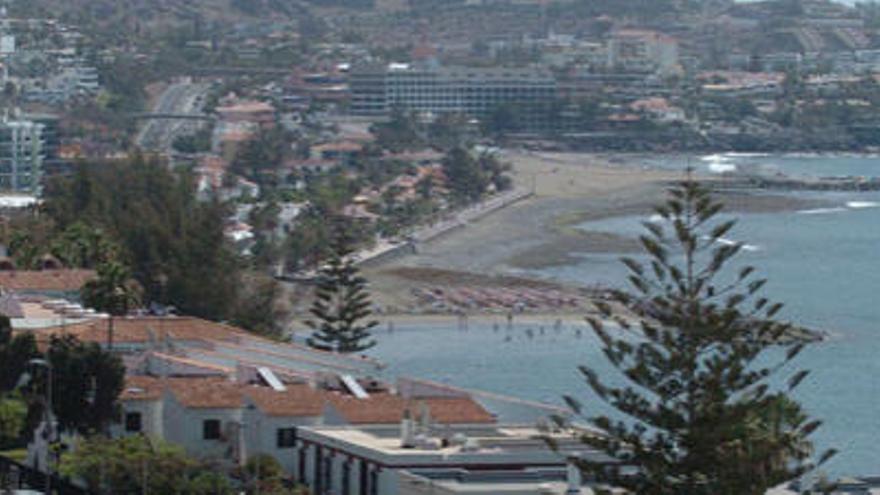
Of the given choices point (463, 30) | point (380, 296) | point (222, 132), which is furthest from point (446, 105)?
point (380, 296)

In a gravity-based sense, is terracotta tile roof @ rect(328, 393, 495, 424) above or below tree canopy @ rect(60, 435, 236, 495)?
above

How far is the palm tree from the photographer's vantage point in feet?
143

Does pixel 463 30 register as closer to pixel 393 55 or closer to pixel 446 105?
pixel 393 55

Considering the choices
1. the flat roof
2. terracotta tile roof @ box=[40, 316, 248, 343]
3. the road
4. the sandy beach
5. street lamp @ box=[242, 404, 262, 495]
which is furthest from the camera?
the road

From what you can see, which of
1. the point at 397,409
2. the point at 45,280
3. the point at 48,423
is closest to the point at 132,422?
the point at 397,409

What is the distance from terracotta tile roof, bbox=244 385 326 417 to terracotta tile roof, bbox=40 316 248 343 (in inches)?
181

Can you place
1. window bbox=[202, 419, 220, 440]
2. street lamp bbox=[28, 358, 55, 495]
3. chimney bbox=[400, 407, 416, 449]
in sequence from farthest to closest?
window bbox=[202, 419, 220, 440] → chimney bbox=[400, 407, 416, 449] → street lamp bbox=[28, 358, 55, 495]

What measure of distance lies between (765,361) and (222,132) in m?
64.4

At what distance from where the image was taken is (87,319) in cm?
4075

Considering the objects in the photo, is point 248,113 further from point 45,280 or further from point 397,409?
point 397,409

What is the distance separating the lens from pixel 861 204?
113125 millimetres

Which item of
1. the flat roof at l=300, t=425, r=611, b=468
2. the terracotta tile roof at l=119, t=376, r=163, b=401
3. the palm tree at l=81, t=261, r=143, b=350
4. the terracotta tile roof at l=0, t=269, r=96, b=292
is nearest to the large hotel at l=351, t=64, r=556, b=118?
the terracotta tile roof at l=0, t=269, r=96, b=292

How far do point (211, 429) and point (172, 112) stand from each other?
99.8 meters

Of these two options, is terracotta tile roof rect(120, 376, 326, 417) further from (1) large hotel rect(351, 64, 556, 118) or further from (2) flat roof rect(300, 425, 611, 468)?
(1) large hotel rect(351, 64, 556, 118)
